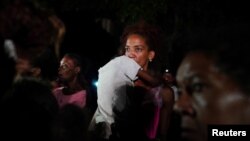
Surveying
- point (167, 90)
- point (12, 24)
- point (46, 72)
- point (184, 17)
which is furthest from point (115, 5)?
point (12, 24)

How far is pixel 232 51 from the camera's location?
206 cm

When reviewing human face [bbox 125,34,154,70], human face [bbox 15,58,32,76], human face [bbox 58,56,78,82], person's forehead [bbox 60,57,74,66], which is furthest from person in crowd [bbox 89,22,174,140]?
person's forehead [bbox 60,57,74,66]

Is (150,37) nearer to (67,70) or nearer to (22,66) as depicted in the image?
(67,70)

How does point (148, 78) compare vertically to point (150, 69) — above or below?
below

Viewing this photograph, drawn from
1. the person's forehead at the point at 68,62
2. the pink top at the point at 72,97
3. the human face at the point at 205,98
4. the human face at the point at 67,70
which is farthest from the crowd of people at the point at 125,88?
the person's forehead at the point at 68,62

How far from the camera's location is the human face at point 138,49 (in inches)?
167

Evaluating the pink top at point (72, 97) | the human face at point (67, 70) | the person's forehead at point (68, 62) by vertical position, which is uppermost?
the person's forehead at point (68, 62)

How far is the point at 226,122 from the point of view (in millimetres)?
2127

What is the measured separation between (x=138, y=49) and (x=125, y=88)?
0.70 metres

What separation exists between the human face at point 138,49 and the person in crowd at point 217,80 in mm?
1943

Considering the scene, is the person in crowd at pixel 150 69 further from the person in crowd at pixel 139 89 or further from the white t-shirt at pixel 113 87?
the white t-shirt at pixel 113 87

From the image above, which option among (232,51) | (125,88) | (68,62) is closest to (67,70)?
(68,62)

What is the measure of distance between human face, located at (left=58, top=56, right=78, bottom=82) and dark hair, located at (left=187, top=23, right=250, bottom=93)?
3473 millimetres

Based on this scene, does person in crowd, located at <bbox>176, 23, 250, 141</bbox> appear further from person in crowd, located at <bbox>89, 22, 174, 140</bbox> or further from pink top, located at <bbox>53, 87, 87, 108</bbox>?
pink top, located at <bbox>53, 87, 87, 108</bbox>
